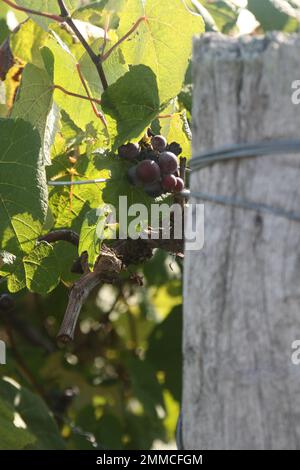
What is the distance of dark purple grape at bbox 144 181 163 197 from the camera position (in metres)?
2.14

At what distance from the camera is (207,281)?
1481mm

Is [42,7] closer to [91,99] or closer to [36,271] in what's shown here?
[91,99]

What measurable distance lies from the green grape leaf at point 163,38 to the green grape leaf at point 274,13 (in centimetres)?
21

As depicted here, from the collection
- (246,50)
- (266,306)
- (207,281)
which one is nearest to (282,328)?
(266,306)

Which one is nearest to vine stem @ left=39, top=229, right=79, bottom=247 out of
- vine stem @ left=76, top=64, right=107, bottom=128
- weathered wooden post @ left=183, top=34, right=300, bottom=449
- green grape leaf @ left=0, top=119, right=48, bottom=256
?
green grape leaf @ left=0, top=119, right=48, bottom=256

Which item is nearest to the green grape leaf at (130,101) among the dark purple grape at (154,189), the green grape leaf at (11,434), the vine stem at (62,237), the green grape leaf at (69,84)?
the dark purple grape at (154,189)

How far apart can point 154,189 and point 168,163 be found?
0.23 feet

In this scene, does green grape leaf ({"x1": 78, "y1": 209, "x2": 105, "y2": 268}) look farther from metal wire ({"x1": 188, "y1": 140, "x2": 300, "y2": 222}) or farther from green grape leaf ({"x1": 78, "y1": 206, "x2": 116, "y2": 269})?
metal wire ({"x1": 188, "y1": 140, "x2": 300, "y2": 222})

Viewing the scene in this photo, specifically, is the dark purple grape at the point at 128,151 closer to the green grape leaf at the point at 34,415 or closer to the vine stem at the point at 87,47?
the vine stem at the point at 87,47

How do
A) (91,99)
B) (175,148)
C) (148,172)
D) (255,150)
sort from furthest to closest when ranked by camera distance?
(91,99) < (175,148) < (148,172) < (255,150)

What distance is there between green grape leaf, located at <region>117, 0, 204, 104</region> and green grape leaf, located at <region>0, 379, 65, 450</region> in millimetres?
1463

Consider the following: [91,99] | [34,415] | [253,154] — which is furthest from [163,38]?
[34,415]

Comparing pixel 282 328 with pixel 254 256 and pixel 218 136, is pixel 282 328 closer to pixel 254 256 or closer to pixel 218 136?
pixel 254 256

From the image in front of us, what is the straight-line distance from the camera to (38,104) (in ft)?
8.01
